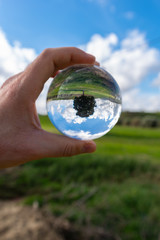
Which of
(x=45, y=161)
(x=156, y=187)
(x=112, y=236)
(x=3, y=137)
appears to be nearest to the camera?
(x=3, y=137)

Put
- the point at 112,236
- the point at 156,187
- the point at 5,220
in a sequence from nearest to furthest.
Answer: the point at 112,236 → the point at 5,220 → the point at 156,187

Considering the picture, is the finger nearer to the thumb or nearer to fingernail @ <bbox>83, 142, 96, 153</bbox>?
the thumb

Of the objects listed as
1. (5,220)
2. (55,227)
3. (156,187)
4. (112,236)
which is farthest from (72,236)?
(156,187)

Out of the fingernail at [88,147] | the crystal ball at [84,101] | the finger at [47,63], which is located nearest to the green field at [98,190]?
the fingernail at [88,147]

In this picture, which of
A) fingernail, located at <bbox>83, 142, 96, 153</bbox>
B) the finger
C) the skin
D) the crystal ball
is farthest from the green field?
the finger

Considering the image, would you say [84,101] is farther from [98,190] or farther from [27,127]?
[98,190]

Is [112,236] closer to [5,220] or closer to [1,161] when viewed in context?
[5,220]

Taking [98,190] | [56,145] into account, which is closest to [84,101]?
[56,145]
